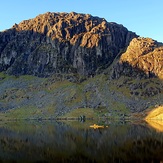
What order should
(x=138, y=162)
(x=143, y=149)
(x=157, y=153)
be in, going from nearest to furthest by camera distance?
(x=138, y=162)
(x=157, y=153)
(x=143, y=149)

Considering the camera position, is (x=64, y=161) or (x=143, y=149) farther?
(x=143, y=149)

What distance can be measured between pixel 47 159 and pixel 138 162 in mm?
19197

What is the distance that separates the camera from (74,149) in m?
77.8

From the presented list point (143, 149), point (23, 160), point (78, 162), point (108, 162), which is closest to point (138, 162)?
point (108, 162)

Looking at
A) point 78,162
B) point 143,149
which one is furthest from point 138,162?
point 143,149

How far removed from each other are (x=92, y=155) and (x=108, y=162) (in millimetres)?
11211

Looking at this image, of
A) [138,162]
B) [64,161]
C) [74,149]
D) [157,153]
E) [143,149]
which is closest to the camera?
[138,162]

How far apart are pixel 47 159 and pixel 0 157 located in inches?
514

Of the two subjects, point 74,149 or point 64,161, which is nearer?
point 64,161

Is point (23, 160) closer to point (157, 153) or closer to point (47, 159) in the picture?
point (47, 159)

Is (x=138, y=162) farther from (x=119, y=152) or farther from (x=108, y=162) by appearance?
(x=119, y=152)

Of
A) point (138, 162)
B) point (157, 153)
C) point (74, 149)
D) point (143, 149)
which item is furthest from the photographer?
point (74, 149)

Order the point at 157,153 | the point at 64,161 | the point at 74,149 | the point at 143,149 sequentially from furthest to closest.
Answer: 1. the point at 74,149
2. the point at 143,149
3. the point at 157,153
4. the point at 64,161

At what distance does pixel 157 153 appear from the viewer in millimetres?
65125
